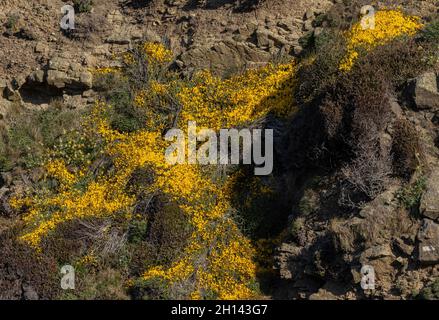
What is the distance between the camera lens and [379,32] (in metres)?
16.0

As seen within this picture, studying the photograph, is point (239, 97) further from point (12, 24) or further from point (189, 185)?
point (12, 24)

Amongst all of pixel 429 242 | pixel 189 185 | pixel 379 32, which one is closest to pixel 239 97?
pixel 189 185

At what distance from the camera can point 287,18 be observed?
60.5 ft

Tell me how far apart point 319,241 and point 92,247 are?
4.71 metres

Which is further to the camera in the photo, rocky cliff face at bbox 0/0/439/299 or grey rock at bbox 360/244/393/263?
rocky cliff face at bbox 0/0/439/299

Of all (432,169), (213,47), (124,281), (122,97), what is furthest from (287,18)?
(124,281)

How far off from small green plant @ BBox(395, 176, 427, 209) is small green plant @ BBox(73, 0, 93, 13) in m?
11.4

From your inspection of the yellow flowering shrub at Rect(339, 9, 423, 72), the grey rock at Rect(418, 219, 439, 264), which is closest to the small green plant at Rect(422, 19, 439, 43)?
the yellow flowering shrub at Rect(339, 9, 423, 72)

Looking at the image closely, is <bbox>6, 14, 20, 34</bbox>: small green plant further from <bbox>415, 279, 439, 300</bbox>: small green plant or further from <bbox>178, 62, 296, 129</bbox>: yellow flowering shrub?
<bbox>415, 279, 439, 300</bbox>: small green plant

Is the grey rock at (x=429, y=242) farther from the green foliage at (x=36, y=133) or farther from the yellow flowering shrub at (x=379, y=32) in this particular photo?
the green foliage at (x=36, y=133)

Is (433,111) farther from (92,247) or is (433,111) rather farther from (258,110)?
(92,247)

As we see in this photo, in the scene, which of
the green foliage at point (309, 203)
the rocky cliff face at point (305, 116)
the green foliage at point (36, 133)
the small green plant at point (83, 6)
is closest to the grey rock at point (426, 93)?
the rocky cliff face at point (305, 116)

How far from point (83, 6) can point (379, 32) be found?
28.8 ft

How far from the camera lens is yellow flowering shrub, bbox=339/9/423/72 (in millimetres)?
15439
